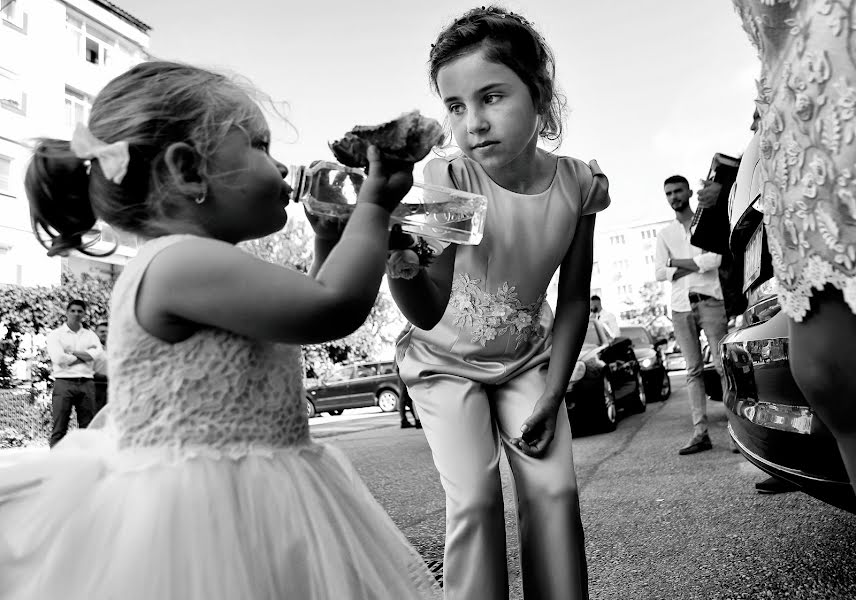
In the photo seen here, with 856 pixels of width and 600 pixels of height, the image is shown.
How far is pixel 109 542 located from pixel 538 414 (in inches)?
42.5

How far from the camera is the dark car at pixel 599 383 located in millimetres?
7887

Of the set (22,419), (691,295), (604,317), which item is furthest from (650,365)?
(22,419)

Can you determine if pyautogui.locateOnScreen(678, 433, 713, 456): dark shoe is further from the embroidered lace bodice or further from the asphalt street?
the embroidered lace bodice

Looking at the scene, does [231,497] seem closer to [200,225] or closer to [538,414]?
[200,225]

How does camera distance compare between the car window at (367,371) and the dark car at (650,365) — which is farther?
the car window at (367,371)

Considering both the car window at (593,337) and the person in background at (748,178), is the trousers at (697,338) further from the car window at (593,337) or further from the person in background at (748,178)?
the car window at (593,337)

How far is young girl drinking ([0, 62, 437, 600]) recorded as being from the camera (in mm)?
1198

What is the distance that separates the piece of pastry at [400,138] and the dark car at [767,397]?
170cm

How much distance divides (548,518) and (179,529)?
970 mm

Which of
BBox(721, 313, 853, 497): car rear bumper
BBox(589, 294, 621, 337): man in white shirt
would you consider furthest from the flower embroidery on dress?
BBox(589, 294, 621, 337): man in white shirt

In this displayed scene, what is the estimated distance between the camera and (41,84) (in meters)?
21.8

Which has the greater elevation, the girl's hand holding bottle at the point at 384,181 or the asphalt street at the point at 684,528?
the girl's hand holding bottle at the point at 384,181

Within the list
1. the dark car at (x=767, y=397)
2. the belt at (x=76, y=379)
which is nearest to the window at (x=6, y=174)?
the belt at (x=76, y=379)

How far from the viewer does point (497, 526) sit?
180cm
